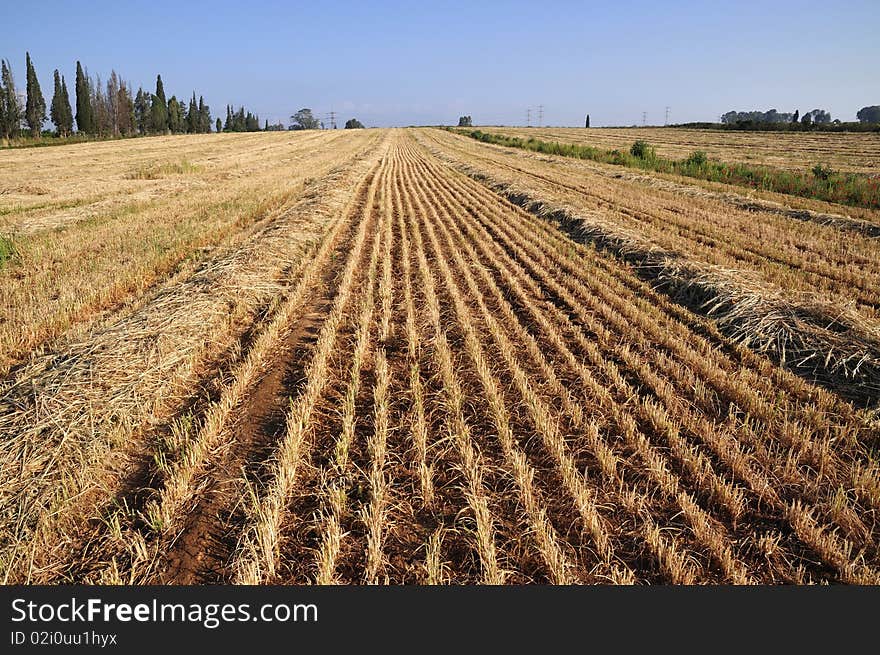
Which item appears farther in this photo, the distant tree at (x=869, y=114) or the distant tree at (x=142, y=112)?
the distant tree at (x=869, y=114)

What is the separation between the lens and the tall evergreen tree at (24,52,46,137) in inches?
2611

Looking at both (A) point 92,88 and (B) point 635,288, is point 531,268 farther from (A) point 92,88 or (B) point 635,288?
(A) point 92,88

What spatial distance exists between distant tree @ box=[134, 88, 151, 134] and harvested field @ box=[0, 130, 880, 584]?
329 ft

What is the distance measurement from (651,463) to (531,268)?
5736 mm

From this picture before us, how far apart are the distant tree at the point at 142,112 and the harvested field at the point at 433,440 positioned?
100 m

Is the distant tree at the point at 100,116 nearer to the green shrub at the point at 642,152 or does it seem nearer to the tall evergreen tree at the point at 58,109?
the tall evergreen tree at the point at 58,109

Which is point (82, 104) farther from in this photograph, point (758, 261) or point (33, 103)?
point (758, 261)

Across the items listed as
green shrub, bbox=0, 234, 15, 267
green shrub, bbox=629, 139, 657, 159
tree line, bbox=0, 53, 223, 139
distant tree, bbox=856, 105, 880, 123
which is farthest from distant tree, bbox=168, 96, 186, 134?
distant tree, bbox=856, 105, 880, 123

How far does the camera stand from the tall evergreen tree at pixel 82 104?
232 ft

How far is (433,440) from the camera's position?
165 inches

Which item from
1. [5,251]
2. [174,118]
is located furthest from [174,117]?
[5,251]

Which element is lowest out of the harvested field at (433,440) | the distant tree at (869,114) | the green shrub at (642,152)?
the harvested field at (433,440)

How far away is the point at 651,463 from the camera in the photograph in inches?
150

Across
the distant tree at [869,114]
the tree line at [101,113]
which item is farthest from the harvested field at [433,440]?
the distant tree at [869,114]
